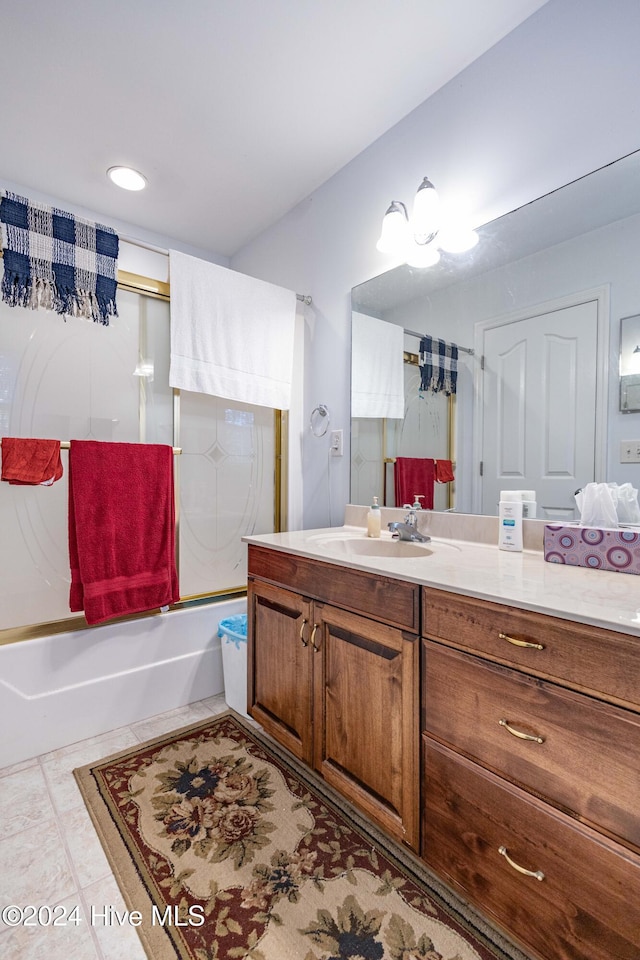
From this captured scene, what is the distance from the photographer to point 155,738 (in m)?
1.82

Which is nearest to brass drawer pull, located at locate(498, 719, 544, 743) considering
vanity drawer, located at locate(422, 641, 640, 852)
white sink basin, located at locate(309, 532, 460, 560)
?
vanity drawer, located at locate(422, 641, 640, 852)

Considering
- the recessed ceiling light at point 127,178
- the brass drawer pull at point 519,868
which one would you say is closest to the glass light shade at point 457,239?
the recessed ceiling light at point 127,178

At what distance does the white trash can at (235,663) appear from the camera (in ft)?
6.46

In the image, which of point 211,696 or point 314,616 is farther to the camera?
point 211,696

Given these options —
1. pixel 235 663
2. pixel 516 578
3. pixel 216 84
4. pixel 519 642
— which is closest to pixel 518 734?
pixel 519 642

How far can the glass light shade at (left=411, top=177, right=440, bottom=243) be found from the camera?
159cm

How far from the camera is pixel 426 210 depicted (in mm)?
1604

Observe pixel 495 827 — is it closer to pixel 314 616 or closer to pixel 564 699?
pixel 564 699

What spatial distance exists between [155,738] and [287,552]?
3.29 feet

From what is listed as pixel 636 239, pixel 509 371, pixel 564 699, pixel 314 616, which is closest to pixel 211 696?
pixel 314 616

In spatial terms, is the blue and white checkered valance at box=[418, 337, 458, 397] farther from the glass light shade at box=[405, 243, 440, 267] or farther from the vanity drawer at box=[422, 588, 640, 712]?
the vanity drawer at box=[422, 588, 640, 712]

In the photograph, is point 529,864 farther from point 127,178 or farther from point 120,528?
point 127,178

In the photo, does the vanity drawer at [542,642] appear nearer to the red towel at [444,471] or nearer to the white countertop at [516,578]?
the white countertop at [516,578]

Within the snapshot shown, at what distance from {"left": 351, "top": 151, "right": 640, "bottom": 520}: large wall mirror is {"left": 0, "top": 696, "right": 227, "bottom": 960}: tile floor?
1501 mm
